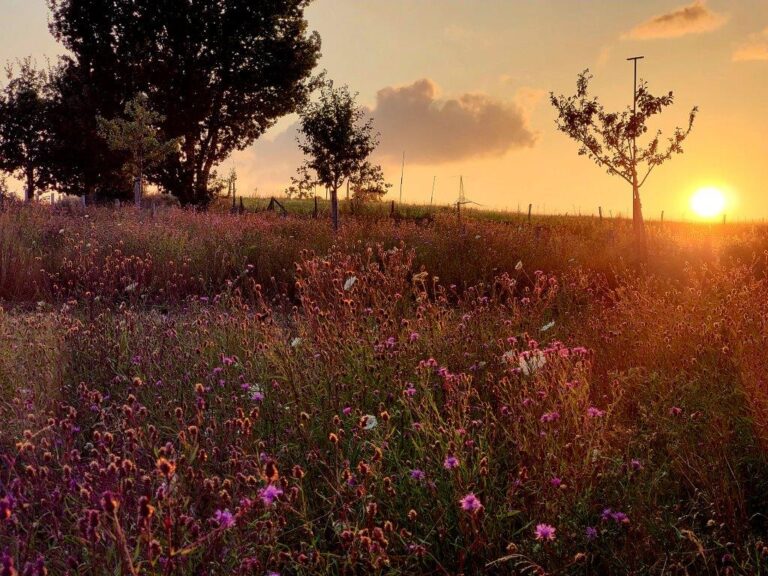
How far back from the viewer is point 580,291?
6.97 metres

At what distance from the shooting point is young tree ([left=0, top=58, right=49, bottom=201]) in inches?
1371

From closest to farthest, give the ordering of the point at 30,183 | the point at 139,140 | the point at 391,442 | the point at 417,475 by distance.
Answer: the point at 417,475 < the point at 391,442 < the point at 139,140 < the point at 30,183

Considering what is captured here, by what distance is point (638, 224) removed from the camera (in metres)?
14.2

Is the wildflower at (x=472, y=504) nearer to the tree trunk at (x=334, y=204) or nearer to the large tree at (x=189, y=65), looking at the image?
the tree trunk at (x=334, y=204)

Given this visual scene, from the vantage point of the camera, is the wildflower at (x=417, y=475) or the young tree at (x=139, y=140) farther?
the young tree at (x=139, y=140)

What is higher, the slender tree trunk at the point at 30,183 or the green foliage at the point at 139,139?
the green foliage at the point at 139,139

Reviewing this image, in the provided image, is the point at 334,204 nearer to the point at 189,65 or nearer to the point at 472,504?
the point at 189,65

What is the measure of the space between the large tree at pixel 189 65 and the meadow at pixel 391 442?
87.9 feet

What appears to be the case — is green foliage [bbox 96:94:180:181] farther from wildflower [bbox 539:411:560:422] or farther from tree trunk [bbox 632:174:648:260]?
wildflower [bbox 539:411:560:422]

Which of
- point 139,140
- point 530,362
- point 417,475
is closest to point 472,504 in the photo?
point 417,475

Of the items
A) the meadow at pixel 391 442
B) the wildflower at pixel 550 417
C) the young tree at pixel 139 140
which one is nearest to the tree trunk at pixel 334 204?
the young tree at pixel 139 140

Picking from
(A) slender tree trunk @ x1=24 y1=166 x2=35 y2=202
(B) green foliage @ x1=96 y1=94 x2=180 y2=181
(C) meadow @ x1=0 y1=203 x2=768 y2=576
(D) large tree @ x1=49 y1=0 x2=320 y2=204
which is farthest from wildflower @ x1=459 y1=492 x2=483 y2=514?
(A) slender tree trunk @ x1=24 y1=166 x2=35 y2=202

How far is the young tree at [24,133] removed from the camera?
114 feet

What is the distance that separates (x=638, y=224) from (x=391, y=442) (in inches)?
494
